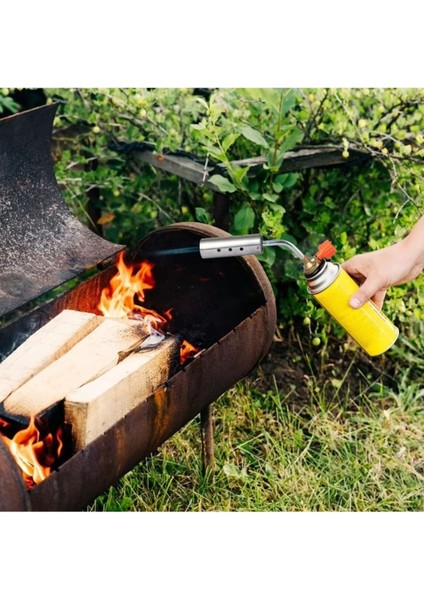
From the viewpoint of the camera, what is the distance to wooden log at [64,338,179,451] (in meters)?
2.32

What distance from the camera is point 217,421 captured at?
3539 mm

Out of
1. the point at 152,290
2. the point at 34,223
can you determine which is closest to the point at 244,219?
the point at 152,290

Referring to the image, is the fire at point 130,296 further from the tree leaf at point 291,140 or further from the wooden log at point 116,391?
the tree leaf at point 291,140

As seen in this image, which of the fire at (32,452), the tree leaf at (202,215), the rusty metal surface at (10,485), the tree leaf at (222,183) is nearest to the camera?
the rusty metal surface at (10,485)

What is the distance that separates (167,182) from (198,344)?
4.24ft

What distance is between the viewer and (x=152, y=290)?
10.6 feet

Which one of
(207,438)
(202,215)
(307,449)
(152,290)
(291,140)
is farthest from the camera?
(202,215)

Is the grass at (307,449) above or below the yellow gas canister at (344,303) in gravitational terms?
below

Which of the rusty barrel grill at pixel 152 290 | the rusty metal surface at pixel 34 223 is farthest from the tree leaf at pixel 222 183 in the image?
the rusty metal surface at pixel 34 223

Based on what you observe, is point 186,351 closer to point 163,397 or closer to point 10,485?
point 163,397

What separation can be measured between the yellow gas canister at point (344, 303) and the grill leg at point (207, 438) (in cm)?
61

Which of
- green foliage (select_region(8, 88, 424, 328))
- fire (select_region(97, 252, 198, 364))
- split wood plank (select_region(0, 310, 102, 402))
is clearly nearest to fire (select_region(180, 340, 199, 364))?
fire (select_region(97, 252, 198, 364))

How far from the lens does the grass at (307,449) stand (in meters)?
3.14

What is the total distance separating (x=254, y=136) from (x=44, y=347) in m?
1.36
